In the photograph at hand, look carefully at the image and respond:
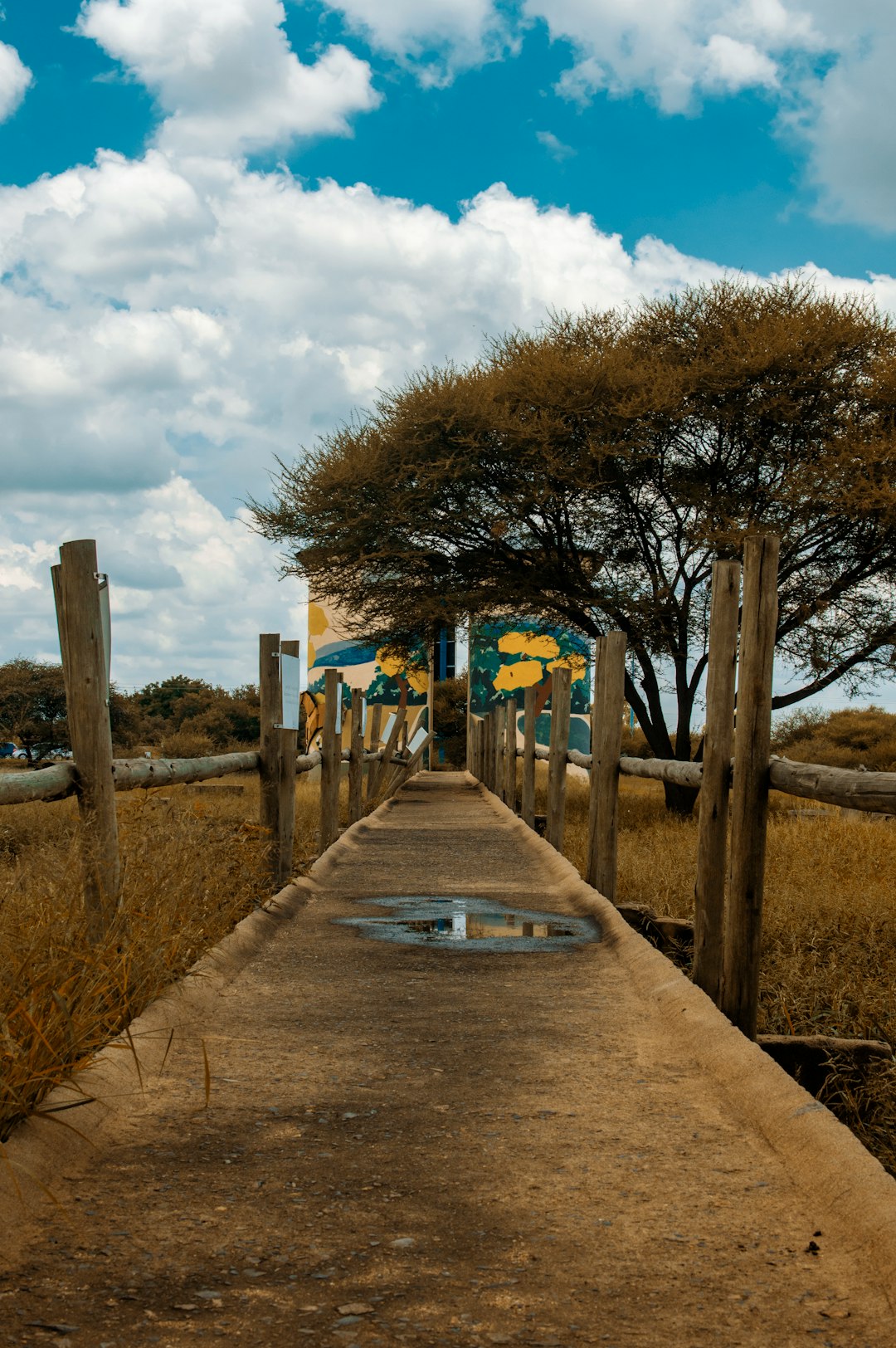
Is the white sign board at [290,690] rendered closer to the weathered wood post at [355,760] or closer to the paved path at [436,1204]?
the paved path at [436,1204]

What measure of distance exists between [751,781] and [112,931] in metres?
2.37

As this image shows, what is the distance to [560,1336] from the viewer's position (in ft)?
7.22

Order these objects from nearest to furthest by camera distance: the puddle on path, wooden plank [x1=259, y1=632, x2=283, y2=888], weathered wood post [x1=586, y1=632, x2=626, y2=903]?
the puddle on path → weathered wood post [x1=586, y1=632, x2=626, y2=903] → wooden plank [x1=259, y1=632, x2=283, y2=888]

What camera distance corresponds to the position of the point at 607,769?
726cm

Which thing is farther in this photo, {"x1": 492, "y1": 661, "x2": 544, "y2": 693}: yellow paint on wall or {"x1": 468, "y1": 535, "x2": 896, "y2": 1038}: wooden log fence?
{"x1": 492, "y1": 661, "x2": 544, "y2": 693}: yellow paint on wall

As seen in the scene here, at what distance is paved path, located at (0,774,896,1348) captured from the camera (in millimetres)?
2266

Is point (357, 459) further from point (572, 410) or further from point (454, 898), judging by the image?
point (454, 898)

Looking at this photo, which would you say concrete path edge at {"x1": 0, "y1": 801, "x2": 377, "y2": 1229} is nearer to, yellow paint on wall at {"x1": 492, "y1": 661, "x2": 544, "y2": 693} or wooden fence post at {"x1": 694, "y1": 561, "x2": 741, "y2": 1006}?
wooden fence post at {"x1": 694, "y1": 561, "x2": 741, "y2": 1006}

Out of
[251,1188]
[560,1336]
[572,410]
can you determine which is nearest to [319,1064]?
[251,1188]

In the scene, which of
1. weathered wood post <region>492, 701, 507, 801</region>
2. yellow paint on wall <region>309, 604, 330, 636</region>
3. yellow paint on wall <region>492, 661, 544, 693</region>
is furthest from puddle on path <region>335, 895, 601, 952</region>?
yellow paint on wall <region>309, 604, 330, 636</region>

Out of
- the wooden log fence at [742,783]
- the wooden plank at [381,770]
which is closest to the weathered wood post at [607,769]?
the wooden log fence at [742,783]

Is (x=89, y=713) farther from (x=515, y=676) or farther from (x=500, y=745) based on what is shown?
(x=515, y=676)

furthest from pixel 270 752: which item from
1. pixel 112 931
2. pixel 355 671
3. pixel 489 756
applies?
pixel 355 671

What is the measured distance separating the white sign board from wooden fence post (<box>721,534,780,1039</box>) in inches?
138
